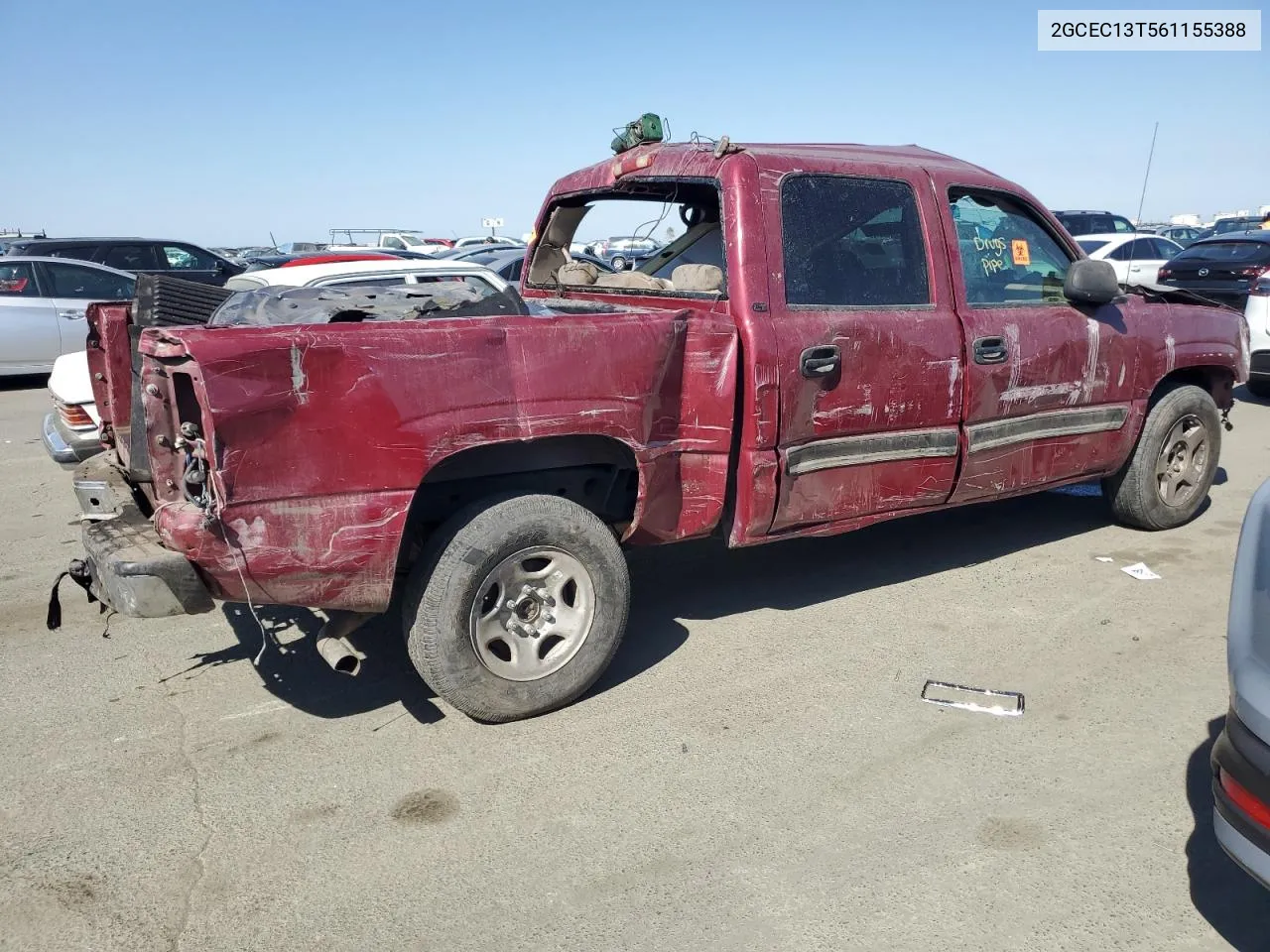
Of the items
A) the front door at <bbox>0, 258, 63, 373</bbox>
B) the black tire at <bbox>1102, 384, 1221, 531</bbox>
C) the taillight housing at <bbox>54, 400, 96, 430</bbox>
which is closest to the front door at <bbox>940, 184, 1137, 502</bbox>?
the black tire at <bbox>1102, 384, 1221, 531</bbox>

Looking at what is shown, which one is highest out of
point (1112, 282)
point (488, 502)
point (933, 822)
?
point (1112, 282)

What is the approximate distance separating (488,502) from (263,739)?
1.14 meters

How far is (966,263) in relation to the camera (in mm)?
4473

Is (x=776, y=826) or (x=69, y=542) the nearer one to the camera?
(x=776, y=826)

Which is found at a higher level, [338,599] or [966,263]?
[966,263]

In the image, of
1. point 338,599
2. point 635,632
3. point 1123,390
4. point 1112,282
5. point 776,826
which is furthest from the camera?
point 1123,390

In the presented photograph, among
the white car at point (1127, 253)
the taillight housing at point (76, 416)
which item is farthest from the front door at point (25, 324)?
the white car at point (1127, 253)

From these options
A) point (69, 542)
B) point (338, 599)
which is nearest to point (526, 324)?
point (338, 599)

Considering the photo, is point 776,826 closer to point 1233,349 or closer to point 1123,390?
point 1123,390

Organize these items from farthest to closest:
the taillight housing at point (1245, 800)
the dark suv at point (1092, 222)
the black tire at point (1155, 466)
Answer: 1. the dark suv at point (1092, 222)
2. the black tire at point (1155, 466)
3. the taillight housing at point (1245, 800)

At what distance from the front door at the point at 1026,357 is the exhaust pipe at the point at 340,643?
2.72m

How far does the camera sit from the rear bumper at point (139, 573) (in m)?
2.96

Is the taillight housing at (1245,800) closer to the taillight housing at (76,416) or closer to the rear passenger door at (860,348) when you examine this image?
the rear passenger door at (860,348)

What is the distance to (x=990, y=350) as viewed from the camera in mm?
4391
